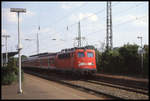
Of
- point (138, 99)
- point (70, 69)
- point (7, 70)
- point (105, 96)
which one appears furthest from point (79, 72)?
point (138, 99)

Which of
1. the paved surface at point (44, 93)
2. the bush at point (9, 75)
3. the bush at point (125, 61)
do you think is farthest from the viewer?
the bush at point (125, 61)

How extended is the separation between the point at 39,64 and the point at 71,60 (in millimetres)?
17085

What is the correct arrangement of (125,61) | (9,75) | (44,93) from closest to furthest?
1. (44,93)
2. (9,75)
3. (125,61)

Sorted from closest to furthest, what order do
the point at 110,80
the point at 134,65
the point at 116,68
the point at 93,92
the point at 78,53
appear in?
the point at 93,92 < the point at 110,80 < the point at 78,53 < the point at 134,65 < the point at 116,68

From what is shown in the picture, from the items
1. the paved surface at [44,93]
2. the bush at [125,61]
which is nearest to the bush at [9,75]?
the paved surface at [44,93]

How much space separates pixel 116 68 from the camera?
91.8 ft

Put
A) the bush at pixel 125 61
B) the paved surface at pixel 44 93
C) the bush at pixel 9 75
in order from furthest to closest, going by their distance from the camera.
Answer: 1. the bush at pixel 125 61
2. the bush at pixel 9 75
3. the paved surface at pixel 44 93

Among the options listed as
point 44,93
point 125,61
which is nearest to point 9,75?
point 44,93

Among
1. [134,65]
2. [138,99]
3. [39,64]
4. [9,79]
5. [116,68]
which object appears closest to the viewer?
[138,99]

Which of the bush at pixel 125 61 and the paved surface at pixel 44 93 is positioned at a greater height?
the bush at pixel 125 61

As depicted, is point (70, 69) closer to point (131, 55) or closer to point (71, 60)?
point (71, 60)

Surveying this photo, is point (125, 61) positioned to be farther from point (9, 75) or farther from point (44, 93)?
point (44, 93)

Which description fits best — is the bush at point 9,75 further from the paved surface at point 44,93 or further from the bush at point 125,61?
the bush at point 125,61

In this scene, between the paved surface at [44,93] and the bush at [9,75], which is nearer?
the paved surface at [44,93]
